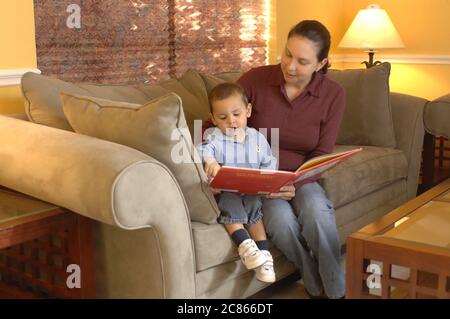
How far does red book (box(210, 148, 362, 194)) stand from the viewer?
5.70ft

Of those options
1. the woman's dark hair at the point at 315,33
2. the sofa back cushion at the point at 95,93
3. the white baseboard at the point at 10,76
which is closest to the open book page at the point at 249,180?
the sofa back cushion at the point at 95,93

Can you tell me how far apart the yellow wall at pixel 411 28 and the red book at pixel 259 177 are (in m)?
2.20

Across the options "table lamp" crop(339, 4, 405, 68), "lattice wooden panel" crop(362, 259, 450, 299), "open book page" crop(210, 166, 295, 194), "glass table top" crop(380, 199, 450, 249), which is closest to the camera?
"lattice wooden panel" crop(362, 259, 450, 299)

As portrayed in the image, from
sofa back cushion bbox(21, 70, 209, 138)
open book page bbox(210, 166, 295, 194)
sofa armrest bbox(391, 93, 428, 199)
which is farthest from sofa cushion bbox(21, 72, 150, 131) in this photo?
Result: sofa armrest bbox(391, 93, 428, 199)

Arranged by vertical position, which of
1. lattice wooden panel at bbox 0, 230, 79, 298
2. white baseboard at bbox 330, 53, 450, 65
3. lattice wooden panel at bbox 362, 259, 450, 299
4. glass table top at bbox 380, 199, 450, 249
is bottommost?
lattice wooden panel at bbox 0, 230, 79, 298

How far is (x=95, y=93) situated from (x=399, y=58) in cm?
273

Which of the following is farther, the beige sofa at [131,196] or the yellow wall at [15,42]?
the yellow wall at [15,42]

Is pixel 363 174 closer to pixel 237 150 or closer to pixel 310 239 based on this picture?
pixel 310 239

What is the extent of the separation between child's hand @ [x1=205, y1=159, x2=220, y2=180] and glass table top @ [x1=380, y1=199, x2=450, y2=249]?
22.7 inches

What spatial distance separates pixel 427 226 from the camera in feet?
5.67

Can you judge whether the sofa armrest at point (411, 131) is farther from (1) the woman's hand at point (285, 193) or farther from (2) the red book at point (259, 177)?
(2) the red book at point (259, 177)

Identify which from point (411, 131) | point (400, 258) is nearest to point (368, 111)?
point (411, 131)

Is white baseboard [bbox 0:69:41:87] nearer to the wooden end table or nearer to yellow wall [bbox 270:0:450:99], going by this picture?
the wooden end table

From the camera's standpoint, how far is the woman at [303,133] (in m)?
2.04
